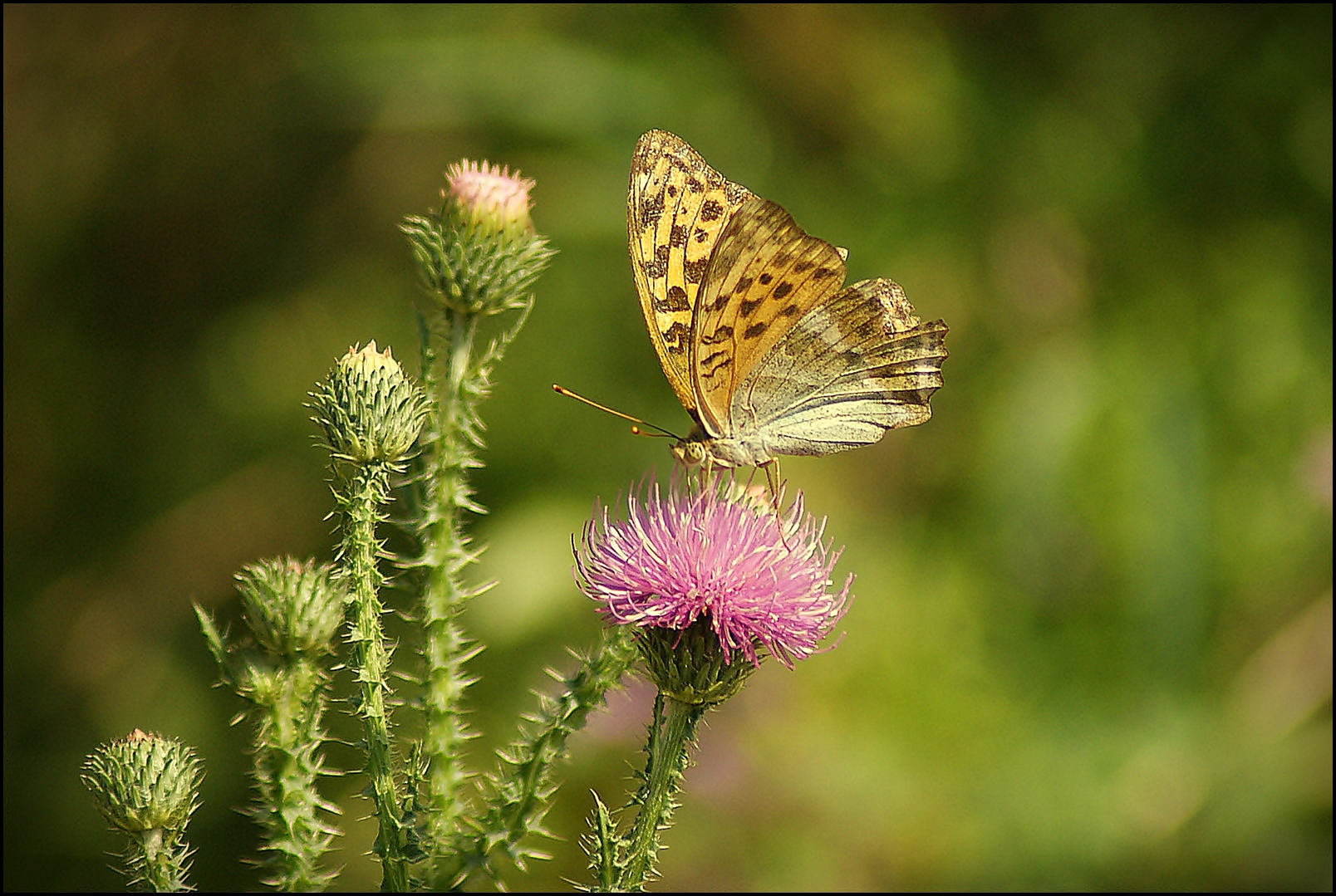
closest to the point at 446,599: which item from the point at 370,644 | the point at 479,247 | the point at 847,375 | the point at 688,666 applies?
the point at 370,644

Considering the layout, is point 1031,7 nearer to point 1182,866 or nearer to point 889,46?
point 889,46

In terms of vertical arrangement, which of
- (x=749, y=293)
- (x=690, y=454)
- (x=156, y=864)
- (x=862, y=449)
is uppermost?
(x=862, y=449)

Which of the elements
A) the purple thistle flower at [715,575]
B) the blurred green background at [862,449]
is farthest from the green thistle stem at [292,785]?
the blurred green background at [862,449]

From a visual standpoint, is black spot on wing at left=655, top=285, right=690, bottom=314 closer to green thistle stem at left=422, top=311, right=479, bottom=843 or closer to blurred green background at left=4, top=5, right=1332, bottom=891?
green thistle stem at left=422, top=311, right=479, bottom=843

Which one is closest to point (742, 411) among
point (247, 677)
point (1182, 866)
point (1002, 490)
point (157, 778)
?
point (247, 677)

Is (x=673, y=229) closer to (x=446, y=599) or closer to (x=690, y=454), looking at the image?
(x=690, y=454)

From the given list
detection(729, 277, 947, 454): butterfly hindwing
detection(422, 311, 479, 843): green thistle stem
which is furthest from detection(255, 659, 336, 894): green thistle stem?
detection(729, 277, 947, 454): butterfly hindwing

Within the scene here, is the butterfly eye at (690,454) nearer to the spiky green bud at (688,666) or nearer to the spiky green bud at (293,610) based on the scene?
the spiky green bud at (688,666)
